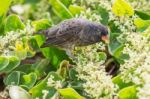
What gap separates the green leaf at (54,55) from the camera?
216 cm

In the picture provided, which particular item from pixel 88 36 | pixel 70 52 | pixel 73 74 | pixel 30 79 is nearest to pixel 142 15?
pixel 88 36

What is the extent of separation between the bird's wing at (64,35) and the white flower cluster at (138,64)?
287 millimetres

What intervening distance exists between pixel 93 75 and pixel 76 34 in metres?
0.48

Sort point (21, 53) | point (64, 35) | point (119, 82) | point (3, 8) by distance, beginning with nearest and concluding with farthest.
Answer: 1. point (119, 82)
2. point (21, 53)
3. point (64, 35)
4. point (3, 8)

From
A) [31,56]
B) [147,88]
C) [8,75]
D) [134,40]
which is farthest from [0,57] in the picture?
[147,88]

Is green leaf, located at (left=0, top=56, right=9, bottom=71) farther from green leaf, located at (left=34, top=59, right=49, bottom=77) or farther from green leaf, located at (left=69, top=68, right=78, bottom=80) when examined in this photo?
green leaf, located at (left=69, top=68, right=78, bottom=80)

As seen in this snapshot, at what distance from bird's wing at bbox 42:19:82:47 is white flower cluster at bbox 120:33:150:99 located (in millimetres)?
287

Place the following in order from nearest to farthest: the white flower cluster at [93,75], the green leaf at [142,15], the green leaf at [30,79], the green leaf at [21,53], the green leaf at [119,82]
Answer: the white flower cluster at [93,75] < the green leaf at [119,82] < the green leaf at [30,79] < the green leaf at [21,53] < the green leaf at [142,15]

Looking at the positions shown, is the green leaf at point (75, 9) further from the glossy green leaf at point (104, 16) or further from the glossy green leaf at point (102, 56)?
the glossy green leaf at point (102, 56)

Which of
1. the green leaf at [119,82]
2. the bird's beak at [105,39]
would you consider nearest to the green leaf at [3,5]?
the bird's beak at [105,39]

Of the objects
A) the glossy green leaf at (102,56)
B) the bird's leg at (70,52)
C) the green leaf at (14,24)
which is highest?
the green leaf at (14,24)

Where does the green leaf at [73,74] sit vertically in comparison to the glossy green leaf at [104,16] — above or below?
below

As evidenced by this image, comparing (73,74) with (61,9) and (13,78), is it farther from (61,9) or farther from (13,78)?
(61,9)

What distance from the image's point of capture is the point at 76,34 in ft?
7.07
